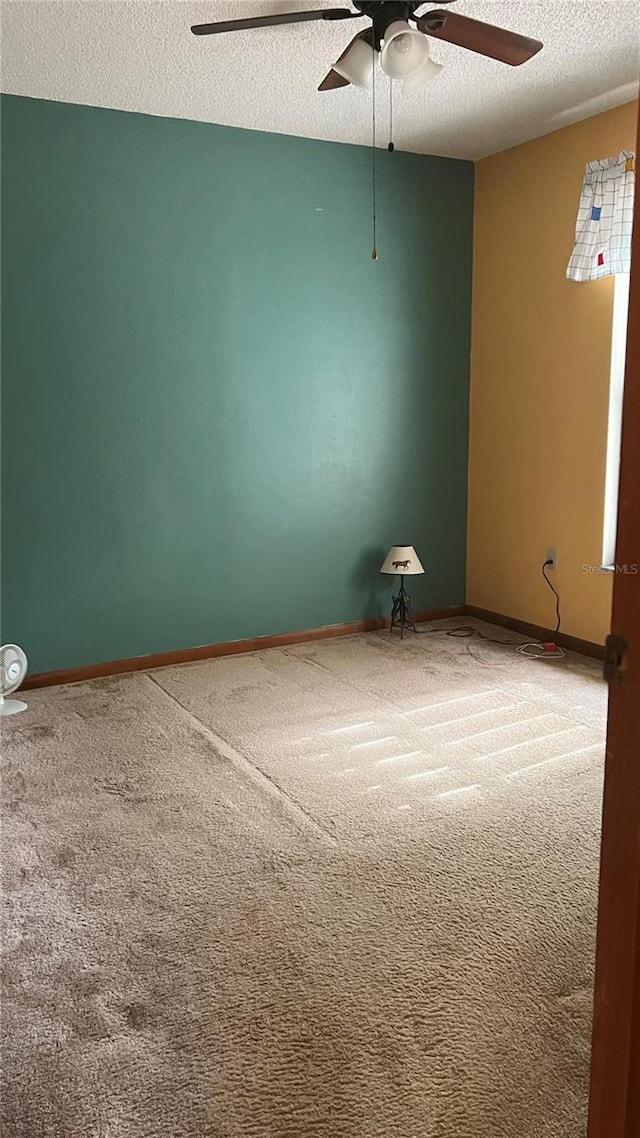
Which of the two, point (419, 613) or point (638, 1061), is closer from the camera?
point (638, 1061)

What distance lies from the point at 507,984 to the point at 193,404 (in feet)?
9.97

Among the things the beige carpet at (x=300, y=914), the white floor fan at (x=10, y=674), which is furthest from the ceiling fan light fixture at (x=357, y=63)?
the white floor fan at (x=10, y=674)

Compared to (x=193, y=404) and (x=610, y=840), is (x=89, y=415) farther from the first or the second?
(x=610, y=840)

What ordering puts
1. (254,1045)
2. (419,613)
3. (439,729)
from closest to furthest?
(254,1045) → (439,729) → (419,613)

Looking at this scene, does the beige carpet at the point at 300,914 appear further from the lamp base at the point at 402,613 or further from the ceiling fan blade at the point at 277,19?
the ceiling fan blade at the point at 277,19

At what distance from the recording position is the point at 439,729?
3.45 metres

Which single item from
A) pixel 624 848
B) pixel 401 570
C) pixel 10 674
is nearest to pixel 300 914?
pixel 624 848

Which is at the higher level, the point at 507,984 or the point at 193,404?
the point at 193,404

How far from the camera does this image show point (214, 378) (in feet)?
13.9

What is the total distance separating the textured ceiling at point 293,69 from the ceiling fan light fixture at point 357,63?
0.37 metres

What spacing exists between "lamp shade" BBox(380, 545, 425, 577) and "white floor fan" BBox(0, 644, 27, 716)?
6.41 feet

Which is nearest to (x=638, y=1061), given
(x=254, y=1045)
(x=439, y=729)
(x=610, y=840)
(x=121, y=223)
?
(x=610, y=840)

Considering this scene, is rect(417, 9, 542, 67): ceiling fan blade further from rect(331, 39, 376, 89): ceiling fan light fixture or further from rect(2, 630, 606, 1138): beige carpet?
rect(2, 630, 606, 1138): beige carpet

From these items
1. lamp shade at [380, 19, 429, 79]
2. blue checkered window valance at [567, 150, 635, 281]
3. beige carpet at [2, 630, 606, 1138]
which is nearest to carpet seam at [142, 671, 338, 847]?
beige carpet at [2, 630, 606, 1138]
